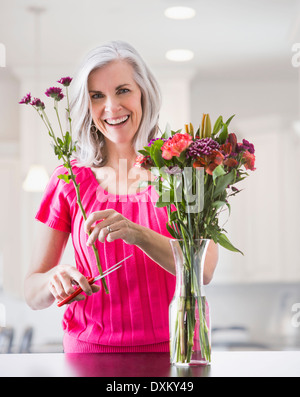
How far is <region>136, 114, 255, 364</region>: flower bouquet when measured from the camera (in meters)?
0.84

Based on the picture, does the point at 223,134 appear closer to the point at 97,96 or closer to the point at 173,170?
the point at 173,170

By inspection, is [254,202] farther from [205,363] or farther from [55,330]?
[205,363]

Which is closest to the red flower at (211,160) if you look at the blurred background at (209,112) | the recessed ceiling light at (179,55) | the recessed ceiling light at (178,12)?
the blurred background at (209,112)

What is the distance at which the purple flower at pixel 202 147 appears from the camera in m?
0.84

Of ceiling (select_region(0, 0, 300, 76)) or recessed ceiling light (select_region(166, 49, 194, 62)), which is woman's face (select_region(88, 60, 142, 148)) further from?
recessed ceiling light (select_region(166, 49, 194, 62))

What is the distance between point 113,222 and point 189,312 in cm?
20

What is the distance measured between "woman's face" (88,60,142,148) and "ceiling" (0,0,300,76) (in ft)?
4.73

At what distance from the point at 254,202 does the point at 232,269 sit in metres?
0.46

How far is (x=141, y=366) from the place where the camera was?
86cm

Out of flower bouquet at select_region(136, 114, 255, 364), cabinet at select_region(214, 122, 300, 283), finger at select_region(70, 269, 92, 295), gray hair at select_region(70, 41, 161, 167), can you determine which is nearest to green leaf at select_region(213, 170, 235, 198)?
flower bouquet at select_region(136, 114, 255, 364)

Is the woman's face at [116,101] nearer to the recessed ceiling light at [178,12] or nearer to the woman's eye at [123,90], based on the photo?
the woman's eye at [123,90]

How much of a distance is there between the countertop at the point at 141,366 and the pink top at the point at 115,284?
0.36 feet

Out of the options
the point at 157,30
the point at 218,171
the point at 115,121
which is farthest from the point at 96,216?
the point at 157,30

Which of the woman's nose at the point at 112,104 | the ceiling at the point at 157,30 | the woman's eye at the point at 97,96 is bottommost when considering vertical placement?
the woman's nose at the point at 112,104
